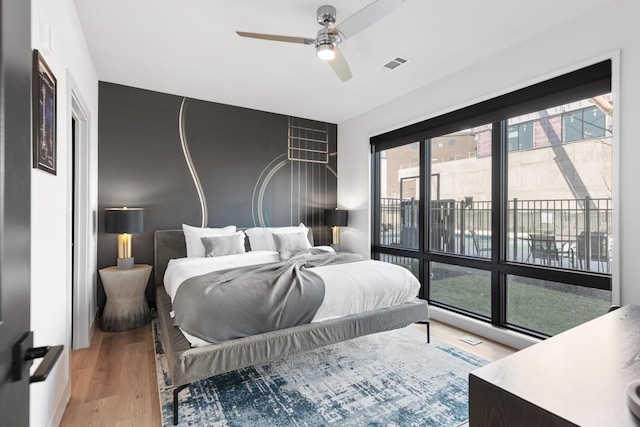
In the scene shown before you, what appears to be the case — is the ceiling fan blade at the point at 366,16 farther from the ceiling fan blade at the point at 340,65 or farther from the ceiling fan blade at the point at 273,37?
the ceiling fan blade at the point at 273,37

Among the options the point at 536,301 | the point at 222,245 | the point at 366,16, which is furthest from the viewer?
the point at 222,245

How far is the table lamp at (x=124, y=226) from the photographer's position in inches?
135

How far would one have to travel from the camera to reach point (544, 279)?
2.91m

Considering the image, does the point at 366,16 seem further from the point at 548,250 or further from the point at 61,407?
the point at 61,407

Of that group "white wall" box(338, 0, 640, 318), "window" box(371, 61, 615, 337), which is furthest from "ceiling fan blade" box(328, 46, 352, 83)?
"window" box(371, 61, 615, 337)

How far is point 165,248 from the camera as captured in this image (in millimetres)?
4031

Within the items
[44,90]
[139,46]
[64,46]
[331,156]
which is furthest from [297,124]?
[44,90]

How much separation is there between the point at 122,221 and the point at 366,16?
3.00 metres

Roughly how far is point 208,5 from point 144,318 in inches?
121

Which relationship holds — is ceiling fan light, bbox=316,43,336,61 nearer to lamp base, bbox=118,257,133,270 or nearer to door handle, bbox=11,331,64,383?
door handle, bbox=11,331,64,383

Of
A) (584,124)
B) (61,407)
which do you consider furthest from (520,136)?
(61,407)

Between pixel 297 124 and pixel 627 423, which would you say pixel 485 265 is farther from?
pixel 297 124

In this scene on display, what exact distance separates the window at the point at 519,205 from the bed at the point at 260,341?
3.05ft

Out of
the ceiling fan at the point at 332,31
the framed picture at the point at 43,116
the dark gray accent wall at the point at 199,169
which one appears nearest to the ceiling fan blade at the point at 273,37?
the ceiling fan at the point at 332,31
